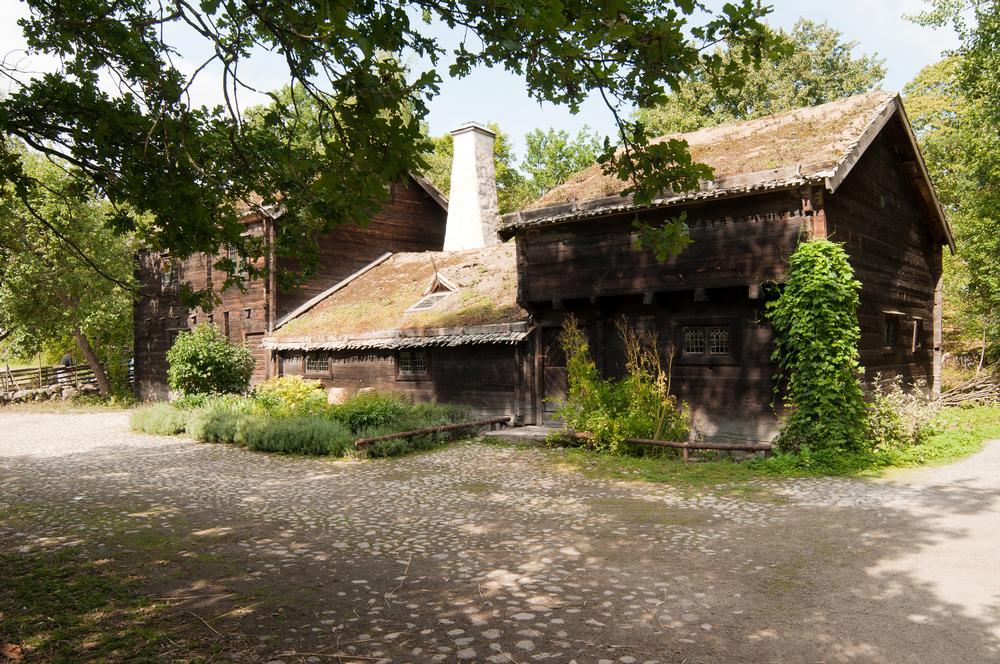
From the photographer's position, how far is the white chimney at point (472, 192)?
2650cm

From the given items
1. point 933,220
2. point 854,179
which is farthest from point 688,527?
point 933,220

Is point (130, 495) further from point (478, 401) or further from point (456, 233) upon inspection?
point (456, 233)

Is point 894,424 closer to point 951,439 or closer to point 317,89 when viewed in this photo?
point 951,439

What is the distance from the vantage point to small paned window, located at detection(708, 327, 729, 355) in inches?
560

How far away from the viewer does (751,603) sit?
5754 millimetres

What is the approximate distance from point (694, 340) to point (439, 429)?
6.08 m

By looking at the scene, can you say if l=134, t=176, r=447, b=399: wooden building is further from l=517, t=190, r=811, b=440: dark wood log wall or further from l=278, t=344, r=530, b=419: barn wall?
l=517, t=190, r=811, b=440: dark wood log wall

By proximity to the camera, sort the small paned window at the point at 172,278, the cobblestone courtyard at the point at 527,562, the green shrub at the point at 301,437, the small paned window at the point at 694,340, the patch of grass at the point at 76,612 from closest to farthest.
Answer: the patch of grass at the point at 76,612 → the cobblestone courtyard at the point at 527,562 → the green shrub at the point at 301,437 → the small paned window at the point at 694,340 → the small paned window at the point at 172,278

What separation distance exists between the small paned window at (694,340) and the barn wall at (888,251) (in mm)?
3150

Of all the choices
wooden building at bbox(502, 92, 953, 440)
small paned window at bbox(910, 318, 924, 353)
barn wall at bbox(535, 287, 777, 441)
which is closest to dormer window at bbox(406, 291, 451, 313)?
wooden building at bbox(502, 92, 953, 440)

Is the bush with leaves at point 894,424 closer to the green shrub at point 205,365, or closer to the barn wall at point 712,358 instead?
the barn wall at point 712,358

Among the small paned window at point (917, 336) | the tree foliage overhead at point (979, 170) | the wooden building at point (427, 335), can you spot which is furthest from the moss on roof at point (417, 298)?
the tree foliage overhead at point (979, 170)

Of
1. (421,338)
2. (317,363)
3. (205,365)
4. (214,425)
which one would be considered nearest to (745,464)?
(421,338)

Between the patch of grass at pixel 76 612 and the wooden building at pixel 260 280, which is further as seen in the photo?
the wooden building at pixel 260 280
